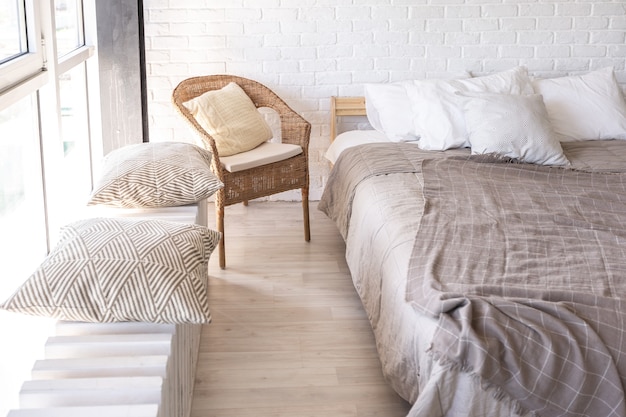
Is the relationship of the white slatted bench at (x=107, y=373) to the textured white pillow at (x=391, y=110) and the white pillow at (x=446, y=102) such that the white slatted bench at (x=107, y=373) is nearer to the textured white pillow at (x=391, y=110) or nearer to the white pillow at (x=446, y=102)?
the white pillow at (x=446, y=102)

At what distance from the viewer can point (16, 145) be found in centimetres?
253

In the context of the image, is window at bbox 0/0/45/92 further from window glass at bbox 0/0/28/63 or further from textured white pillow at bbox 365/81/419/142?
textured white pillow at bbox 365/81/419/142

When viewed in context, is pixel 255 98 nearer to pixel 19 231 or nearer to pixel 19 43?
pixel 19 43

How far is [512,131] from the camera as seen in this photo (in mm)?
3732

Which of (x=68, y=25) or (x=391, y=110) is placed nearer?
(x=68, y=25)

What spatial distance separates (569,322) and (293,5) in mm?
2801

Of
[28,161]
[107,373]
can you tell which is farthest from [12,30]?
[107,373]

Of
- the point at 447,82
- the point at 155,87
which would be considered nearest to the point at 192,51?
the point at 155,87

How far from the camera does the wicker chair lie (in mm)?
3820

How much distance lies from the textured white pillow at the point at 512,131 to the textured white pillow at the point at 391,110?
395 millimetres

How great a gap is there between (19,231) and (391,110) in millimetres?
2232

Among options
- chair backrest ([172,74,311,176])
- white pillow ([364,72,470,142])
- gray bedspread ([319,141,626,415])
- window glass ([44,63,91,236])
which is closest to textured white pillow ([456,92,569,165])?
white pillow ([364,72,470,142])

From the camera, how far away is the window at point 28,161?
2.35 m

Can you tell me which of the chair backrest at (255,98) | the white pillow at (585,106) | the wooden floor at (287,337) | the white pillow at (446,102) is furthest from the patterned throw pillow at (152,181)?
the white pillow at (585,106)
